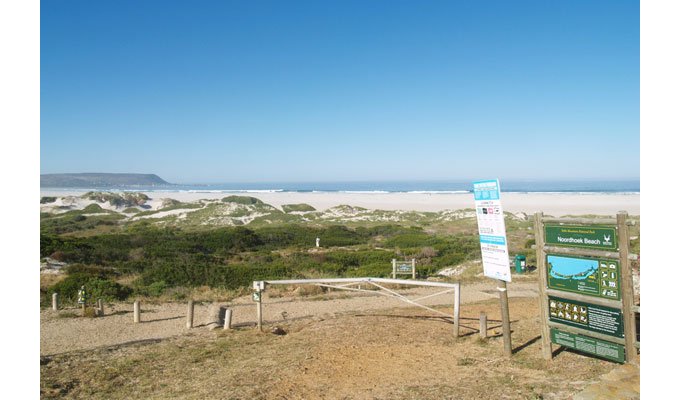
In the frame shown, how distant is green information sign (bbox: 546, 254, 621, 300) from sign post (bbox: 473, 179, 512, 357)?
26.4 inches

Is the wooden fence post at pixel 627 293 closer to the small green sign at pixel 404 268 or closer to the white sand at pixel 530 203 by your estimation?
the small green sign at pixel 404 268

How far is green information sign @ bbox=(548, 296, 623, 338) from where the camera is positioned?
21.5 feet

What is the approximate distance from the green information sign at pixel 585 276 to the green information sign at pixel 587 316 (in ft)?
0.58

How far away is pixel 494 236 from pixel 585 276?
1.33 metres

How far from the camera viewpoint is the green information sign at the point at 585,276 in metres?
6.57

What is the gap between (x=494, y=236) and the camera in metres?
7.46

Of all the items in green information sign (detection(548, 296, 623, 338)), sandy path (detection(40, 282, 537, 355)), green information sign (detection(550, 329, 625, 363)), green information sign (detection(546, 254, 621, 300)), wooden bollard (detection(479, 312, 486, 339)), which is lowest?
sandy path (detection(40, 282, 537, 355))

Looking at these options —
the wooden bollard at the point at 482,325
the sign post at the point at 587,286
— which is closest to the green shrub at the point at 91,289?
the wooden bollard at the point at 482,325

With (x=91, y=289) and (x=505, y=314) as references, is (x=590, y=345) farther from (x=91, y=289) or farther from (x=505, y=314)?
(x=91, y=289)

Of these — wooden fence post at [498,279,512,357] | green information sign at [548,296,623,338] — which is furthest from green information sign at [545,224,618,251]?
wooden fence post at [498,279,512,357]

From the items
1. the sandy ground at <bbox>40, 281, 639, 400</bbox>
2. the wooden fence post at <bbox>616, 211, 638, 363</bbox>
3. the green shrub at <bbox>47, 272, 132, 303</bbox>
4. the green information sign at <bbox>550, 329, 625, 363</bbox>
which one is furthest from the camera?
the green shrub at <bbox>47, 272, 132, 303</bbox>

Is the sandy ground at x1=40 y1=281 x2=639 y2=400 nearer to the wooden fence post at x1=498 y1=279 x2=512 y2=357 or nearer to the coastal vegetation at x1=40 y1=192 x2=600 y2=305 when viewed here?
the wooden fence post at x1=498 y1=279 x2=512 y2=357

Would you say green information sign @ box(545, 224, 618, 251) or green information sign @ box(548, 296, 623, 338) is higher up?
green information sign @ box(545, 224, 618, 251)
